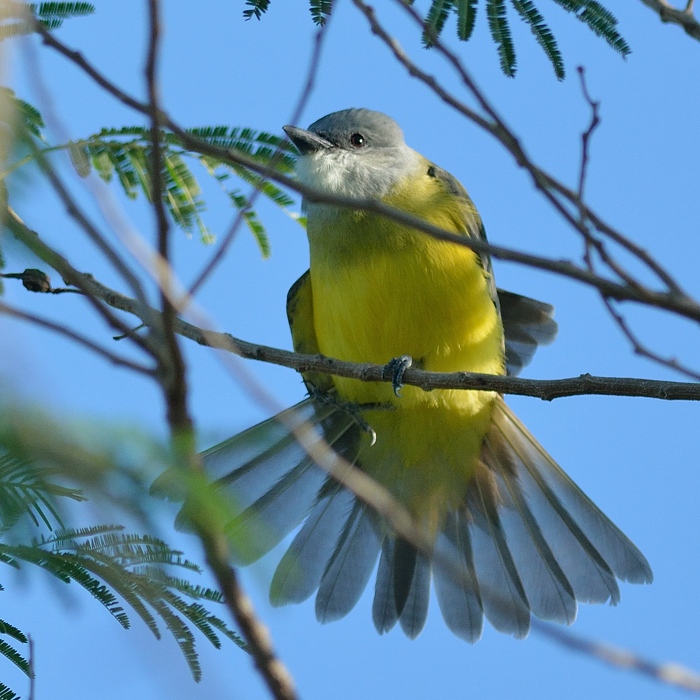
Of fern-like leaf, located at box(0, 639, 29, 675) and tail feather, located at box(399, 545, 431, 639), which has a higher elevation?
tail feather, located at box(399, 545, 431, 639)

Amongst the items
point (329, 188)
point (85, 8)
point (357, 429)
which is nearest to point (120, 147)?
point (85, 8)

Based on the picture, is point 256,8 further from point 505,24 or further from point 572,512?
point 572,512

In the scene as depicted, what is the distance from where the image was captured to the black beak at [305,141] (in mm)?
5566

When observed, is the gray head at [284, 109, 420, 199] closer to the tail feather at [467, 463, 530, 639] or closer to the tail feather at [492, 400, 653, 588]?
the tail feather at [492, 400, 653, 588]

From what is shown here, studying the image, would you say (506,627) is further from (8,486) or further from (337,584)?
(8,486)

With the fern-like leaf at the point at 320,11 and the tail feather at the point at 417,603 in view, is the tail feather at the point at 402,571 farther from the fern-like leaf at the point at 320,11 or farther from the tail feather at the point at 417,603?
the fern-like leaf at the point at 320,11

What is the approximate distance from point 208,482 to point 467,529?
13.6 feet

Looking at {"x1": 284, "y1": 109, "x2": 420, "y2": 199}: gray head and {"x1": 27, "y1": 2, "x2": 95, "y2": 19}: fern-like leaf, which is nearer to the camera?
{"x1": 27, "y1": 2, "x2": 95, "y2": 19}: fern-like leaf

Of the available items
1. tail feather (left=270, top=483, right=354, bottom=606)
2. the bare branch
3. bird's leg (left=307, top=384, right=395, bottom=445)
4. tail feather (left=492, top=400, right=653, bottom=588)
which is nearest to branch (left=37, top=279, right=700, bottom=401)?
the bare branch

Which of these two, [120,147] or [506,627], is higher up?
[120,147]

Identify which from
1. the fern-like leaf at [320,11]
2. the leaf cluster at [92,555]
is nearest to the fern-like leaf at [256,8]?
the fern-like leaf at [320,11]

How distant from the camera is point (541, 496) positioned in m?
5.50

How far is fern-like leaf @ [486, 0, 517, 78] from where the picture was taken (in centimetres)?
370

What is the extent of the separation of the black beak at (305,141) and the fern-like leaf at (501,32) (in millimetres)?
1981
